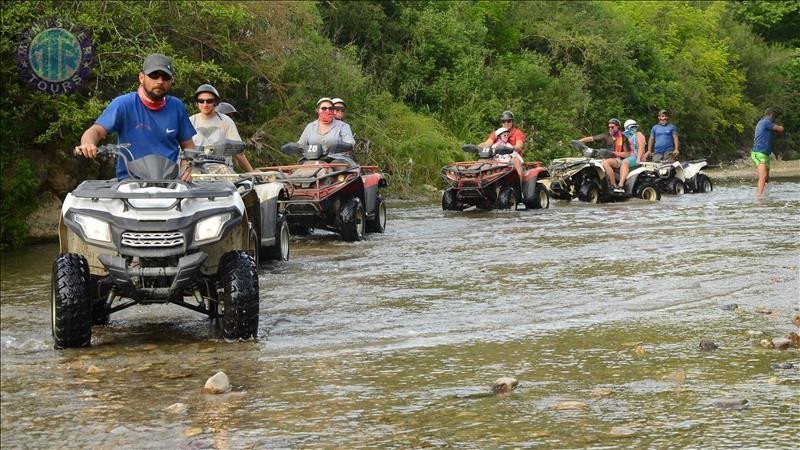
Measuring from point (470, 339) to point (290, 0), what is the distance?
1581 cm

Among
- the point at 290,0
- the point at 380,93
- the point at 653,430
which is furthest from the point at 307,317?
the point at 380,93

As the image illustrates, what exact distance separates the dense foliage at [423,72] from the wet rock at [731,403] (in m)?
11.7

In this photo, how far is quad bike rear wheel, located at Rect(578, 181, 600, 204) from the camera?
23.6 metres

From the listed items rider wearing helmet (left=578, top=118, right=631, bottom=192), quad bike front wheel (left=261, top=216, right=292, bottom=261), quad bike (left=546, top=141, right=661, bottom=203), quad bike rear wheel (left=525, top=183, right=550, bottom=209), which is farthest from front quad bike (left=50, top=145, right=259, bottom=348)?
rider wearing helmet (left=578, top=118, right=631, bottom=192)

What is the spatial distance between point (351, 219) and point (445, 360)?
8206 millimetres

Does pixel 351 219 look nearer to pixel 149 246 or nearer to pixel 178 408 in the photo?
pixel 149 246

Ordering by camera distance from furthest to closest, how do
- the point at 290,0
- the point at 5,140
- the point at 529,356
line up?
the point at 290,0 < the point at 5,140 < the point at 529,356

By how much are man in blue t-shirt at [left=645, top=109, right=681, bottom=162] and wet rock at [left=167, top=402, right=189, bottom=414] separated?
21.6m

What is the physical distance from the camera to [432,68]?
3378 cm

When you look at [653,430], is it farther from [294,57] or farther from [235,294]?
[294,57]

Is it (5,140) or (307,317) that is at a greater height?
(5,140)

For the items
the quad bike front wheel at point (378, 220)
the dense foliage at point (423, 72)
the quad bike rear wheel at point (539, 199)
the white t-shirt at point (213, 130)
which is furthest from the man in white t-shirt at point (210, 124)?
the quad bike rear wheel at point (539, 199)

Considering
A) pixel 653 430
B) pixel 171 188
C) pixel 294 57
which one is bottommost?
pixel 653 430

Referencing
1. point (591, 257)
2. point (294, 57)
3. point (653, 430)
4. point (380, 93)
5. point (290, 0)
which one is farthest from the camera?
point (380, 93)
